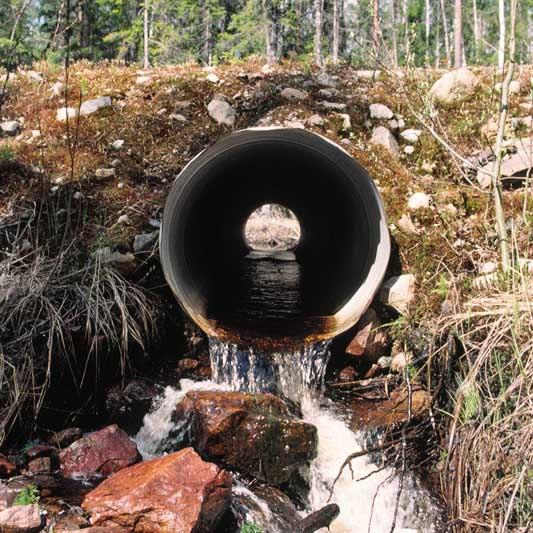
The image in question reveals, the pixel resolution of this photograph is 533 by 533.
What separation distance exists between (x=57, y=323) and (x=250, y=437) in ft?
5.36

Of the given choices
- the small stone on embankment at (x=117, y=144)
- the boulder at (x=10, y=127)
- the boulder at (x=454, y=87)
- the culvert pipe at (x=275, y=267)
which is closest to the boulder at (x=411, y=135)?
the boulder at (x=454, y=87)

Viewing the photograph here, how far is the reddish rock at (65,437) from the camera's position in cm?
402

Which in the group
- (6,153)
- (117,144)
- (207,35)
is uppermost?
(207,35)

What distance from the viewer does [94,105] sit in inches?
295

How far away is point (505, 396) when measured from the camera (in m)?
2.78

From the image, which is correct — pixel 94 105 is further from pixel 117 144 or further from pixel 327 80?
pixel 327 80

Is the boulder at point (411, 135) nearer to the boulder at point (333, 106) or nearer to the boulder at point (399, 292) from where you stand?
the boulder at point (333, 106)

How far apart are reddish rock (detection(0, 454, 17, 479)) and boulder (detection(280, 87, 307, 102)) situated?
5.69 meters

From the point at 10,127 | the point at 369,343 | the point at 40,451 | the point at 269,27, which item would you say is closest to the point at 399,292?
the point at 369,343

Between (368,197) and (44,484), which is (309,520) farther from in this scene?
(368,197)

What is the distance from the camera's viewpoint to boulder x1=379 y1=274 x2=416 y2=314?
17.2 feet

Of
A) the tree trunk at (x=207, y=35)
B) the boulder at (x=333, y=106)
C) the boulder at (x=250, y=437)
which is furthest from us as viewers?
the tree trunk at (x=207, y=35)

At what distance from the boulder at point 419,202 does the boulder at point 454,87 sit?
246cm

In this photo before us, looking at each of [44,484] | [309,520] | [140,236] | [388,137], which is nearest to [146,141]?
[140,236]
